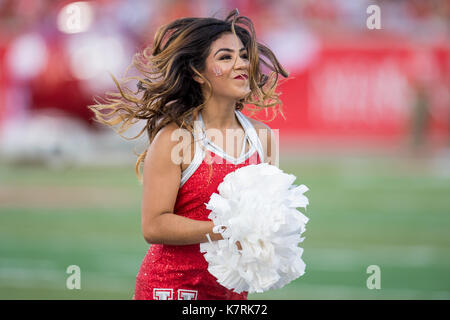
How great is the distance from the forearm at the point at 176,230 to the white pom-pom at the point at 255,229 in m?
0.03

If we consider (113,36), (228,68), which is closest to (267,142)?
(228,68)

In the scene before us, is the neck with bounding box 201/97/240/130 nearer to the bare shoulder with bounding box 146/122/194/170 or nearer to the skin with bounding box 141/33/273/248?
the skin with bounding box 141/33/273/248

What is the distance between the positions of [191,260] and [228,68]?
64 centimetres

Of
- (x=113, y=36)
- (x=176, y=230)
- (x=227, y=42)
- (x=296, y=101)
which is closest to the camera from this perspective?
(x=176, y=230)

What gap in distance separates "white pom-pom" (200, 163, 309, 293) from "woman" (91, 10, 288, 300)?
0.25 feet

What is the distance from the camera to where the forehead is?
8.64ft

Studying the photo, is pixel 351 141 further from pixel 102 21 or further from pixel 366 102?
pixel 102 21

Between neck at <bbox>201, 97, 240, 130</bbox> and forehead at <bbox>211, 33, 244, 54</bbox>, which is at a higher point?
forehead at <bbox>211, 33, 244, 54</bbox>

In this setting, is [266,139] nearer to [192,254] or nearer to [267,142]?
[267,142]

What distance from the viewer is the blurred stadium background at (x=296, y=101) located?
10141 millimetres

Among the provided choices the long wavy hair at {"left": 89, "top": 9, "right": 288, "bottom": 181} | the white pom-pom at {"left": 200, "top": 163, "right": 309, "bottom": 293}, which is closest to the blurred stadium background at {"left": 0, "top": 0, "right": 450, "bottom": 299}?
the long wavy hair at {"left": 89, "top": 9, "right": 288, "bottom": 181}

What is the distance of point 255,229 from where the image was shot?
7.46 feet
